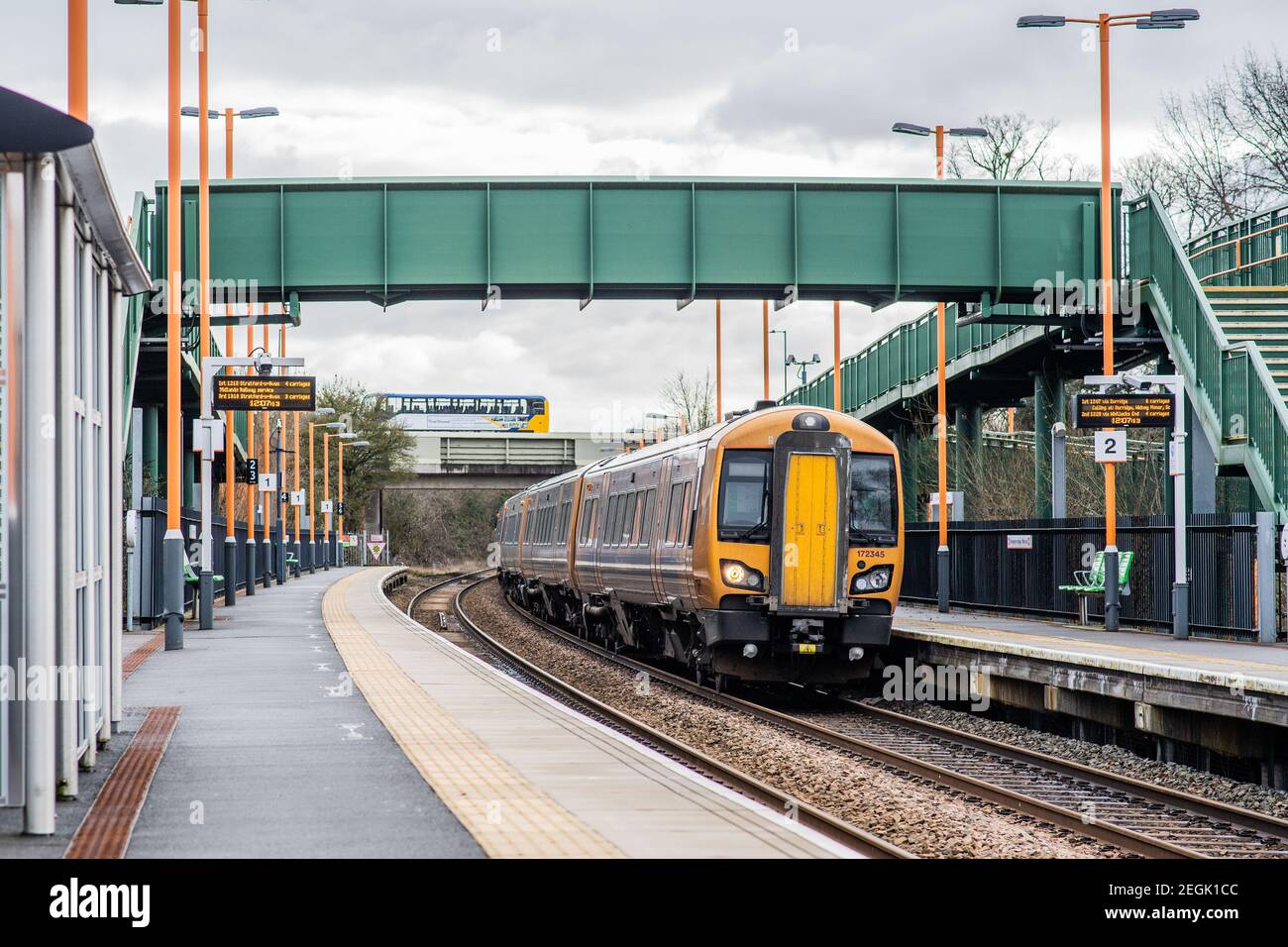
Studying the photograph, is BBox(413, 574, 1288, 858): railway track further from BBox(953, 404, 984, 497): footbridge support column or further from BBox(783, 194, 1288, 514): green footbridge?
BBox(953, 404, 984, 497): footbridge support column

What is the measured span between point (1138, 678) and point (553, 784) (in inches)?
261

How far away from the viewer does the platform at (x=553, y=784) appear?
25.0ft

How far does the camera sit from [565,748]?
36.9 ft

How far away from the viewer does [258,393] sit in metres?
24.7

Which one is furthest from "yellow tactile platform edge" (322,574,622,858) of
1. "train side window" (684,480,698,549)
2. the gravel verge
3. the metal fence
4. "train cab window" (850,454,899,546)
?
the metal fence

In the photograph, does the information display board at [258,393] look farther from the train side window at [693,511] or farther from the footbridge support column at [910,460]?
the footbridge support column at [910,460]

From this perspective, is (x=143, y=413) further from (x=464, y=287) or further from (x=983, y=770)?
(x=983, y=770)

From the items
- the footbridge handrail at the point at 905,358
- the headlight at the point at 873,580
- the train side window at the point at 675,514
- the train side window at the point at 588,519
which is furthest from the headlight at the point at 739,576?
the footbridge handrail at the point at 905,358

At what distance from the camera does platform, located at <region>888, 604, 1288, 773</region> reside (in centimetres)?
1274

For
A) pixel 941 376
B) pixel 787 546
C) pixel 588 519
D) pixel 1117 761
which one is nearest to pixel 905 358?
pixel 941 376

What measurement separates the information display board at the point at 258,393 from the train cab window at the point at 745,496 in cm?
915
